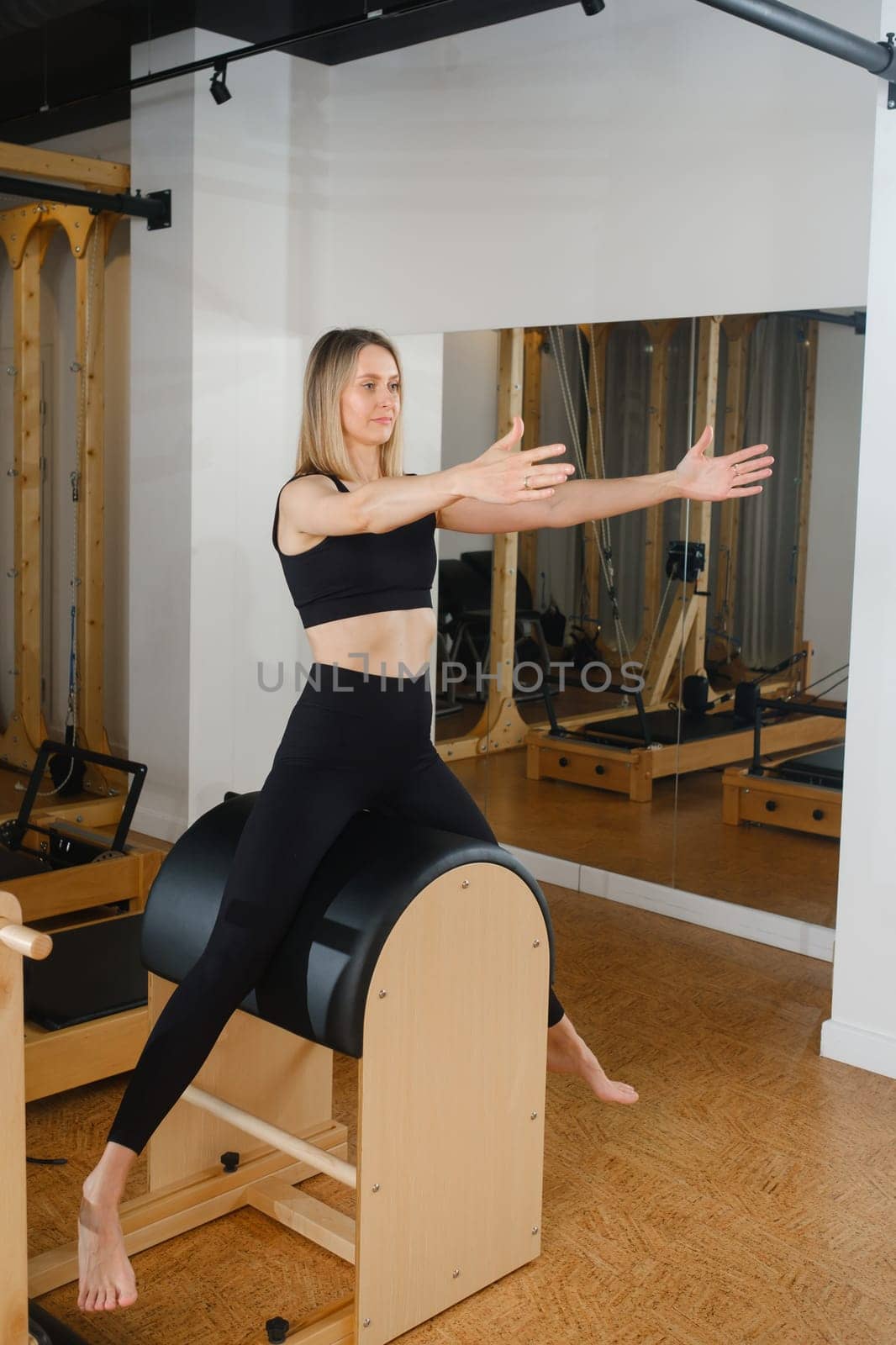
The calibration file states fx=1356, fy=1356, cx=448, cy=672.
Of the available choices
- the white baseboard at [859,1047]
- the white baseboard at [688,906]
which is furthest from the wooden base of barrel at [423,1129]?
the white baseboard at [688,906]

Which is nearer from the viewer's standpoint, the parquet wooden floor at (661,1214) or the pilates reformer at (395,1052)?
the pilates reformer at (395,1052)

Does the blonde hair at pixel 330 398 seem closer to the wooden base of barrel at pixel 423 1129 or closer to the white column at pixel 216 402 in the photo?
the wooden base of barrel at pixel 423 1129

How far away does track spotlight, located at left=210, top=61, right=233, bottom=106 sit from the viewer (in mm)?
4414

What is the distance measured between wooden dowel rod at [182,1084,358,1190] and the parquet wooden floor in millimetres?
267

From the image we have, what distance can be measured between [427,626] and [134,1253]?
1252 millimetres

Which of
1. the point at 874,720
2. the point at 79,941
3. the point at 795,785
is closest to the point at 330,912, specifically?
the point at 79,941

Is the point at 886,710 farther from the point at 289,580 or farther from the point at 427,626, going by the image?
the point at 289,580

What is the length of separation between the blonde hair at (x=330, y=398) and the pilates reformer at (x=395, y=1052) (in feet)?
2.08

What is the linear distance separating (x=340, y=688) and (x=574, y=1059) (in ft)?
3.08

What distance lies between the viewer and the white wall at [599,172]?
3.65 metres

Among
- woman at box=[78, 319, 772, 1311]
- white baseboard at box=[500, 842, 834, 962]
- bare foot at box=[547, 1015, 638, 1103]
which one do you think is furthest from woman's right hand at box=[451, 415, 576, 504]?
white baseboard at box=[500, 842, 834, 962]

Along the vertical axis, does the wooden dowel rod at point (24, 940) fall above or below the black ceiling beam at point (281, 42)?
below

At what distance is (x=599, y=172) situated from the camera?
4.15 m

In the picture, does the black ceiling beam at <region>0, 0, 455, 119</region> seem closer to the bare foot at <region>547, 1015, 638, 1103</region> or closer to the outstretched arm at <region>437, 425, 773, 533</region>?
the outstretched arm at <region>437, 425, 773, 533</region>
